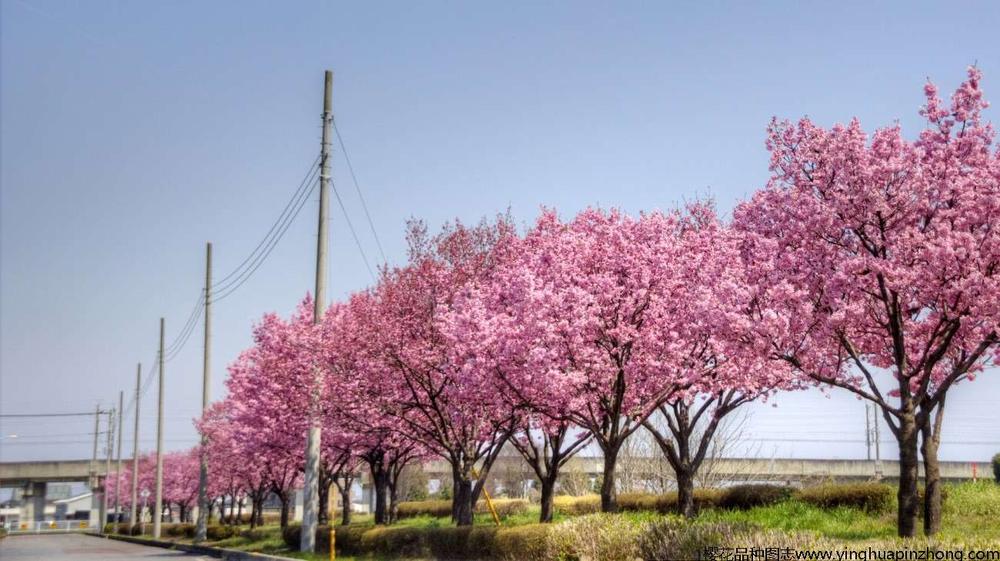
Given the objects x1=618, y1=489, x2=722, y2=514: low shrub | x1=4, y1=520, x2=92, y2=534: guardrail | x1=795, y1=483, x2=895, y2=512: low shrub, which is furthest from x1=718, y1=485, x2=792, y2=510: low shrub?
x1=4, y1=520, x2=92, y2=534: guardrail

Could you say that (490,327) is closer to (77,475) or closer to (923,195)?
(923,195)

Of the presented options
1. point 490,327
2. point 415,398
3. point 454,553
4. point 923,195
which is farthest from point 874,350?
point 415,398

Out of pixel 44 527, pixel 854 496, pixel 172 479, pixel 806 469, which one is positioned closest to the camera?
pixel 854 496

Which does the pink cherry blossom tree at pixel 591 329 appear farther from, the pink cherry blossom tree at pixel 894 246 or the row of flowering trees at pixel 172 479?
the row of flowering trees at pixel 172 479

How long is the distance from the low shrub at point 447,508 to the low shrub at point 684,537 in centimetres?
2777

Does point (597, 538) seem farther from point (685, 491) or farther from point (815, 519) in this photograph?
point (685, 491)

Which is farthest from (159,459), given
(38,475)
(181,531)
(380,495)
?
(38,475)

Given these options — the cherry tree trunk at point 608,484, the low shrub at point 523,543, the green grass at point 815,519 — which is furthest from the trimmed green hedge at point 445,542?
the green grass at point 815,519

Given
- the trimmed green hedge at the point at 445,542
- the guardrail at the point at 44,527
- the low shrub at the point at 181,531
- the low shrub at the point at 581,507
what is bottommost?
the guardrail at the point at 44,527

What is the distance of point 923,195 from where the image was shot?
16359 mm

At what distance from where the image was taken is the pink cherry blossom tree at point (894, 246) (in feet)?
51.5

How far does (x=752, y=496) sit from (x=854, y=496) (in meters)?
3.52

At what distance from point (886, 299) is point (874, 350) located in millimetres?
4960

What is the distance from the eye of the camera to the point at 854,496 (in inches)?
926
